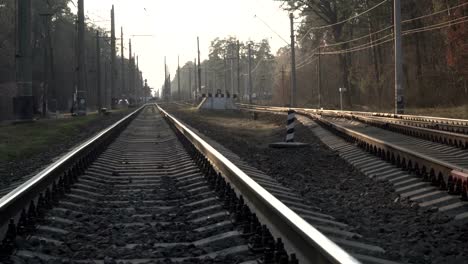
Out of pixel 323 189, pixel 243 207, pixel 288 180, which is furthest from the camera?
pixel 288 180

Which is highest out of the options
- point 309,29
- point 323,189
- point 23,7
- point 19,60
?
point 309,29

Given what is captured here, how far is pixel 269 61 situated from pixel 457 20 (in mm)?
149689

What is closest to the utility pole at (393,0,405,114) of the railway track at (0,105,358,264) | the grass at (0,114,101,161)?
the grass at (0,114,101,161)

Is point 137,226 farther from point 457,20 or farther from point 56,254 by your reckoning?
point 457,20

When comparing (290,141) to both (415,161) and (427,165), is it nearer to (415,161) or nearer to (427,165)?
(415,161)

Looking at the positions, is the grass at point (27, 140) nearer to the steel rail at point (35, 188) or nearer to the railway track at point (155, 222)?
the steel rail at point (35, 188)

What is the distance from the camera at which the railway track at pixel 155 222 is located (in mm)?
5035

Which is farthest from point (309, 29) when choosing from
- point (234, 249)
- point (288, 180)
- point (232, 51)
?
point (232, 51)

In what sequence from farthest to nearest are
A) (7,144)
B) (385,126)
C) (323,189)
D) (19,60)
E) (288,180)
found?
1. (19,60)
2. (385,126)
3. (7,144)
4. (288,180)
5. (323,189)

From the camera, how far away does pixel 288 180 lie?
11.0m

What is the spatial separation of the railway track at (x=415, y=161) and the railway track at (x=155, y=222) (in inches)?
105

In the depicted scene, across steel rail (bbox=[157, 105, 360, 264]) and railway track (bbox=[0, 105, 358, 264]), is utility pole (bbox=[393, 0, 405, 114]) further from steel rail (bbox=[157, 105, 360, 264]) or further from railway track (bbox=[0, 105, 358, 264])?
A: steel rail (bbox=[157, 105, 360, 264])

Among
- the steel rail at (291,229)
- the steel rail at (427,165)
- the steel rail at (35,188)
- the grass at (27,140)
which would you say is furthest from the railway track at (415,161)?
the grass at (27,140)

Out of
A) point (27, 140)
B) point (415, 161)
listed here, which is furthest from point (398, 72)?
point (415, 161)
